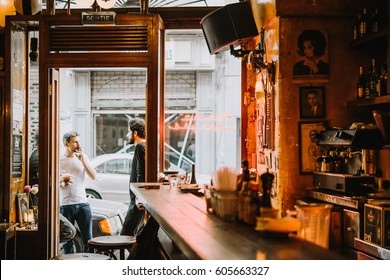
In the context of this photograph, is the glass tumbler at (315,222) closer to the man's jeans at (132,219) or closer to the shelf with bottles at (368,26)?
the shelf with bottles at (368,26)

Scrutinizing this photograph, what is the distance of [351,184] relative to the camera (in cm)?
349

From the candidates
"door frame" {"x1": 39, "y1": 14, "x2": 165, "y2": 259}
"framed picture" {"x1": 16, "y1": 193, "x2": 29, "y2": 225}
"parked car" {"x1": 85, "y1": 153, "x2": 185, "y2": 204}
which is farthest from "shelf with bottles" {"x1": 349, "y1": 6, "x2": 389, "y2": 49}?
"parked car" {"x1": 85, "y1": 153, "x2": 185, "y2": 204}

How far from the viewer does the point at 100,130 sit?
9172 millimetres

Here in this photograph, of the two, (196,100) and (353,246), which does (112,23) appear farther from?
(196,100)

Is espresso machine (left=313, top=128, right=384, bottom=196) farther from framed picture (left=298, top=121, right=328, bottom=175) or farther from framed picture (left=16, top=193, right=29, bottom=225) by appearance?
framed picture (left=16, top=193, right=29, bottom=225)

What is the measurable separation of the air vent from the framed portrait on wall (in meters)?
1.28

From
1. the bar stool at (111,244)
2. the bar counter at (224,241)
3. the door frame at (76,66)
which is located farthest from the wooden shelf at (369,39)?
the bar stool at (111,244)

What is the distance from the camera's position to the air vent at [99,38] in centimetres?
464

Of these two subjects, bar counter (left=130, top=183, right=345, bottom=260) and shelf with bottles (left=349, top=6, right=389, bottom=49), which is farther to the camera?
shelf with bottles (left=349, top=6, right=389, bottom=49)


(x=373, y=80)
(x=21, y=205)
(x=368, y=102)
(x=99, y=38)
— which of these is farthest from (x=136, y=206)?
(x=373, y=80)

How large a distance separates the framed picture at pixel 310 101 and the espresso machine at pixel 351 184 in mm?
425

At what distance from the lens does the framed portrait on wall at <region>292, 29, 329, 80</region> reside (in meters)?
4.14

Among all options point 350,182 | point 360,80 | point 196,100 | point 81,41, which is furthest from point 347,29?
point 196,100

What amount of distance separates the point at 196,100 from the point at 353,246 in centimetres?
514
